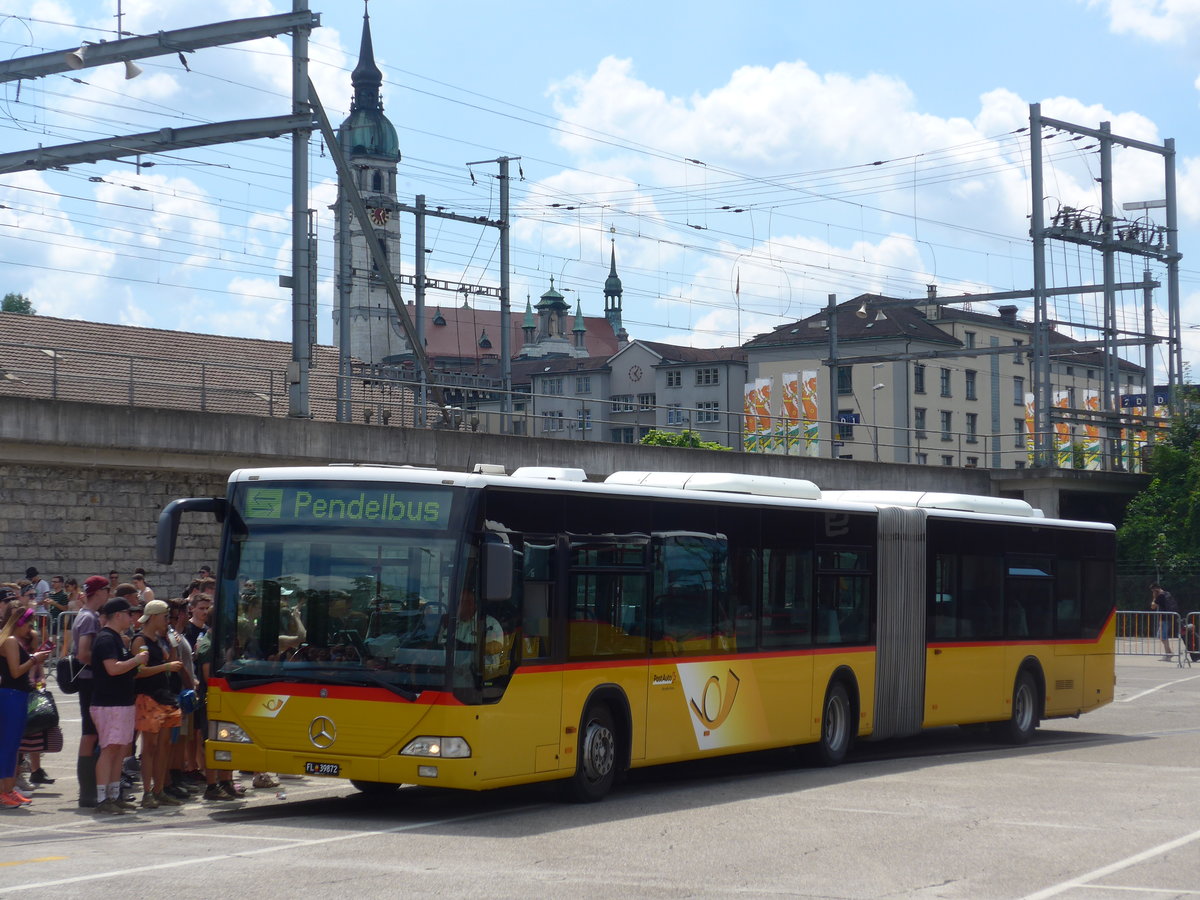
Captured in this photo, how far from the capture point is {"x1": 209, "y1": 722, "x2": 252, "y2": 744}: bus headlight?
1215 cm

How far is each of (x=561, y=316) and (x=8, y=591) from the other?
563 feet

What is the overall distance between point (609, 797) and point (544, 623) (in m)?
1.97

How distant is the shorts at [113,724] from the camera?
12.1m

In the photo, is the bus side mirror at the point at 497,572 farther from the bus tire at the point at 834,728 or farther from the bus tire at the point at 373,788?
the bus tire at the point at 834,728

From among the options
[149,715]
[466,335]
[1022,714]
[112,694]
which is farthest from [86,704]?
[466,335]

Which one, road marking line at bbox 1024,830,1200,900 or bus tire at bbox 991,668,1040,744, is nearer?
road marking line at bbox 1024,830,1200,900

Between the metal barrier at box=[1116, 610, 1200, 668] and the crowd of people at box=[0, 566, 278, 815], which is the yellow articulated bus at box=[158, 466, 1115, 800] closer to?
the crowd of people at box=[0, 566, 278, 815]

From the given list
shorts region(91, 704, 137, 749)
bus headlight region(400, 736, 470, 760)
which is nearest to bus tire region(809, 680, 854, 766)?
bus headlight region(400, 736, 470, 760)

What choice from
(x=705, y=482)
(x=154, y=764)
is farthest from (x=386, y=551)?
(x=705, y=482)

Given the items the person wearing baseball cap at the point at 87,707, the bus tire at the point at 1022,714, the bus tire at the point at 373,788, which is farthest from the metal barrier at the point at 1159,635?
the person wearing baseball cap at the point at 87,707

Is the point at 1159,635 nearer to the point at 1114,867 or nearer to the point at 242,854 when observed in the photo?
the point at 1114,867

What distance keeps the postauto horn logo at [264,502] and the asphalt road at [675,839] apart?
226 centimetres

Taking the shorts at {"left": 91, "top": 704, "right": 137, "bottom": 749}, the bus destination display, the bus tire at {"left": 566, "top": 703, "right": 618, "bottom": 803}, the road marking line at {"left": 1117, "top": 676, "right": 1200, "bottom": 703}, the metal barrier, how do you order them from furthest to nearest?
1. the metal barrier
2. the road marking line at {"left": 1117, "top": 676, "right": 1200, "bottom": 703}
3. the bus tire at {"left": 566, "top": 703, "right": 618, "bottom": 803}
4. the shorts at {"left": 91, "top": 704, "right": 137, "bottom": 749}
5. the bus destination display

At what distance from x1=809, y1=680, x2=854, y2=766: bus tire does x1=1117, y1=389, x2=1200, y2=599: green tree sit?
3626cm
